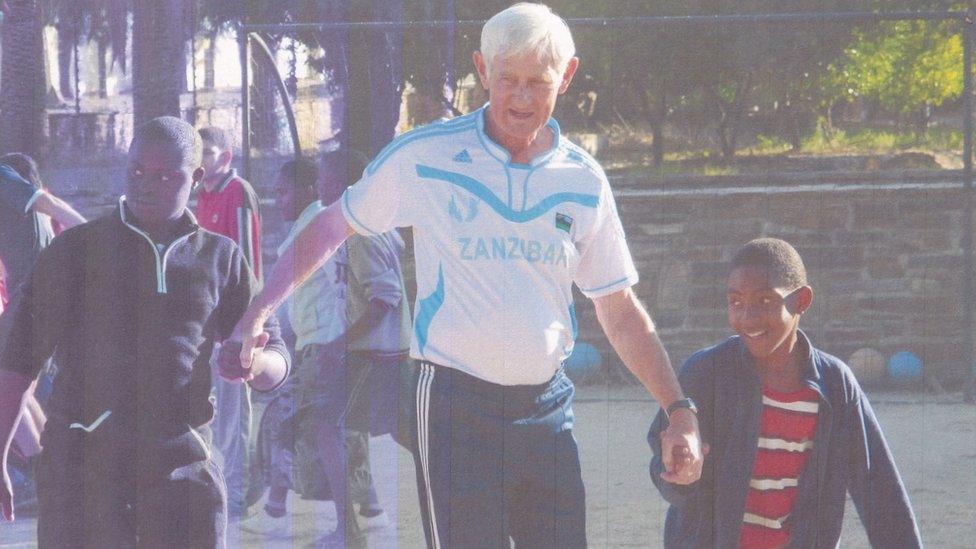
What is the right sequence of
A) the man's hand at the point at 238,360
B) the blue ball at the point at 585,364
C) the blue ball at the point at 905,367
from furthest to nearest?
the blue ball at the point at 585,364 → the blue ball at the point at 905,367 → the man's hand at the point at 238,360

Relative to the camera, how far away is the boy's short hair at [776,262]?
321 cm

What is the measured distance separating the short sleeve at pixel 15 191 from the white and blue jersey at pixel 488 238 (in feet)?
11.3

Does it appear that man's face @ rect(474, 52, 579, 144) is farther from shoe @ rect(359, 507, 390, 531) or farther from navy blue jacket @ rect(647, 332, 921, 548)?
shoe @ rect(359, 507, 390, 531)

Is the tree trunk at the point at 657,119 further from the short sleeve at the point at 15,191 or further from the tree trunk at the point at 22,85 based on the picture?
the short sleeve at the point at 15,191

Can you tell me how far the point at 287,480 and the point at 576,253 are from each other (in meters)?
3.07

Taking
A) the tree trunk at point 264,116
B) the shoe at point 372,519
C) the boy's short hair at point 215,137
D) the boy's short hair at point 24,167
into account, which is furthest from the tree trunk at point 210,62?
the shoe at point 372,519

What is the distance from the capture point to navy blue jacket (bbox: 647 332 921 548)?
119 inches

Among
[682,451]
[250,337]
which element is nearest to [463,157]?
[250,337]

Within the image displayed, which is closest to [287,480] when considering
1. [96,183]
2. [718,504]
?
[718,504]

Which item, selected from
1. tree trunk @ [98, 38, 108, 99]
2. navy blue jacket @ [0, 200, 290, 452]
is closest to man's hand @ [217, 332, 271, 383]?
navy blue jacket @ [0, 200, 290, 452]

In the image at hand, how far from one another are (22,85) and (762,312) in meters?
6.52

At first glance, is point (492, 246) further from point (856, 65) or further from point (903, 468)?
point (856, 65)

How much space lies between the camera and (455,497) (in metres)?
2.70

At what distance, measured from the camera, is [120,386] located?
3086 millimetres
